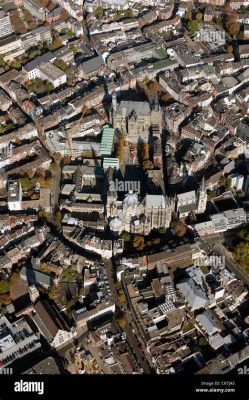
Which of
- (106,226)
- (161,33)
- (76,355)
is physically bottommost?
(76,355)

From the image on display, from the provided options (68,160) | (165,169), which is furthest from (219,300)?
(68,160)

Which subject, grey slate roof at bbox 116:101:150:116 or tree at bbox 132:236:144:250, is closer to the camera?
tree at bbox 132:236:144:250

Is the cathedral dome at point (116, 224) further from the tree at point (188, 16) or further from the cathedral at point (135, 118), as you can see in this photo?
the tree at point (188, 16)

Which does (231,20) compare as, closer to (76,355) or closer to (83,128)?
(83,128)

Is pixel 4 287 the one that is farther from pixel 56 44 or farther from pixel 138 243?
pixel 56 44
